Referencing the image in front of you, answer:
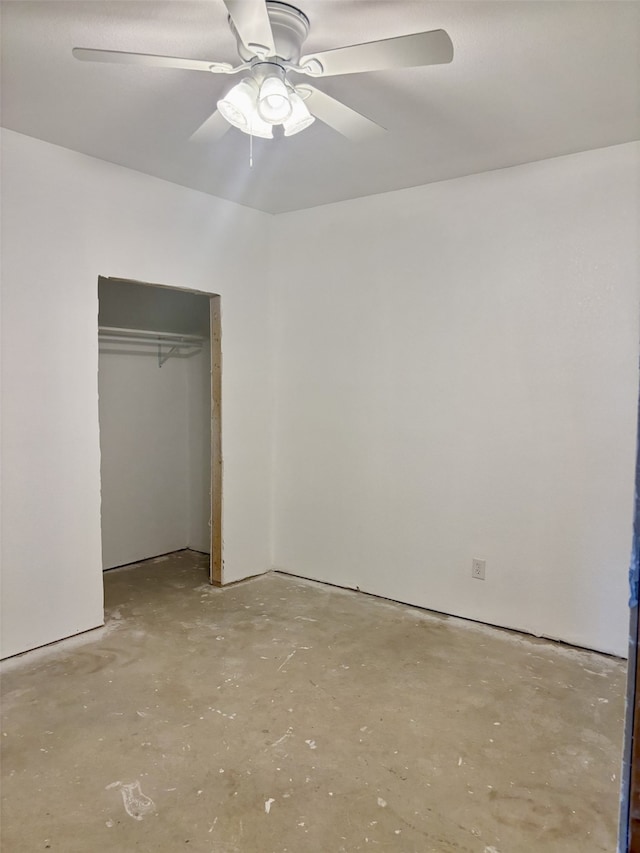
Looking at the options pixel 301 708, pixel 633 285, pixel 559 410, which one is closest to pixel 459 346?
pixel 559 410

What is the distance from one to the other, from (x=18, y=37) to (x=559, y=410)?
275 centimetres

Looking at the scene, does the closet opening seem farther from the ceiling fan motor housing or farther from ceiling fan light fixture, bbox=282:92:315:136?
the ceiling fan motor housing

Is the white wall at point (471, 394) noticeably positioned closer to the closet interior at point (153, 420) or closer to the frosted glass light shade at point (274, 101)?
the closet interior at point (153, 420)

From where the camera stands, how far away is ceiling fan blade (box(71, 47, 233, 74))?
1629 mm

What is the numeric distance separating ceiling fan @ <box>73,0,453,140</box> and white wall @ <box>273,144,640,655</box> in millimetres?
1306

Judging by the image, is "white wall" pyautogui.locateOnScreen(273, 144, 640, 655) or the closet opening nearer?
"white wall" pyautogui.locateOnScreen(273, 144, 640, 655)

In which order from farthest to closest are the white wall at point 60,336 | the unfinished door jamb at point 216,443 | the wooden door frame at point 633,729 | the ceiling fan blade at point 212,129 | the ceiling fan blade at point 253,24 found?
1. the unfinished door jamb at point 216,443
2. the white wall at point 60,336
3. the ceiling fan blade at point 212,129
4. the ceiling fan blade at point 253,24
5. the wooden door frame at point 633,729

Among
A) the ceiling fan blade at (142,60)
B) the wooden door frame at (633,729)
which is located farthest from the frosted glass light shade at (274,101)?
the wooden door frame at (633,729)

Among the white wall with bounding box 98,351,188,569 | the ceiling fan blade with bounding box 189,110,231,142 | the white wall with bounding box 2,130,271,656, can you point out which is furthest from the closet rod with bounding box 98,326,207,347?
the ceiling fan blade with bounding box 189,110,231,142

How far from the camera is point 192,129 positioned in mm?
2576

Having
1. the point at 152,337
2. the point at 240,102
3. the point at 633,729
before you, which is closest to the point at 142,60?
the point at 240,102

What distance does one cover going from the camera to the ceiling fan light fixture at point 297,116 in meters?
A: 1.85

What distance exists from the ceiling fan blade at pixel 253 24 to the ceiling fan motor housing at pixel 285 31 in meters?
0.04

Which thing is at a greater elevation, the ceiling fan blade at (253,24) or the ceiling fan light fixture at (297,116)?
the ceiling fan blade at (253,24)
